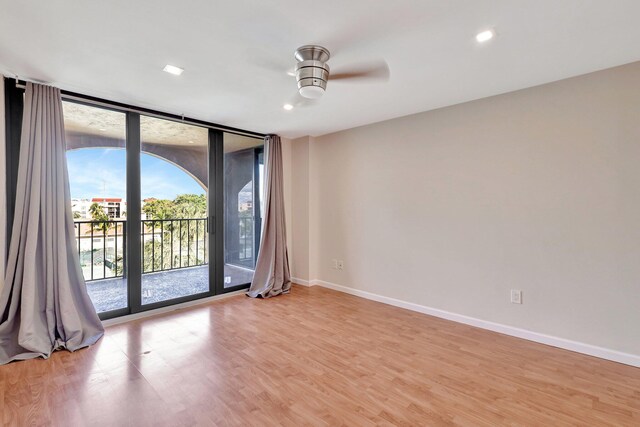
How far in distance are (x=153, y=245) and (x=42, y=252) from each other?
1.21 m

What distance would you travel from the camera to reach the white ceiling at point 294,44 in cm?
164

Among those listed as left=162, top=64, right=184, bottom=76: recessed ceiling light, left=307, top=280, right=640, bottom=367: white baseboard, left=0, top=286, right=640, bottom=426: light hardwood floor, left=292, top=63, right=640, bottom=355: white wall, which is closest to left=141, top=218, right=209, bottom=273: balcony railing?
left=0, top=286, right=640, bottom=426: light hardwood floor

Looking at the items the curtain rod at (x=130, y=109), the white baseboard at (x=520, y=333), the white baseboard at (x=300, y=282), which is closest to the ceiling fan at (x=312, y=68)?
the curtain rod at (x=130, y=109)

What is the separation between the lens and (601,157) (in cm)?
240

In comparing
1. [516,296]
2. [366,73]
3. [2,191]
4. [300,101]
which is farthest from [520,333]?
[2,191]

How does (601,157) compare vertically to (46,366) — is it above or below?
above

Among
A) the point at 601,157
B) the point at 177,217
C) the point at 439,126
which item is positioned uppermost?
the point at 439,126

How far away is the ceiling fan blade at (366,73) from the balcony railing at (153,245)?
101 inches

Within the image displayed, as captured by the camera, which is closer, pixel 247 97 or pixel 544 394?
pixel 544 394

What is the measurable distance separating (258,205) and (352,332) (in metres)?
2.46

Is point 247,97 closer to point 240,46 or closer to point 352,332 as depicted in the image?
point 240,46

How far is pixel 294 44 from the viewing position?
1.96m

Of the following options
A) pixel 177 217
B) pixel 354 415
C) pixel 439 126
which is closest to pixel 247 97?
pixel 177 217

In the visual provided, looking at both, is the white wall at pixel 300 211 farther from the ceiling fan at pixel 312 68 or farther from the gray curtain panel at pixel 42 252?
the gray curtain panel at pixel 42 252
